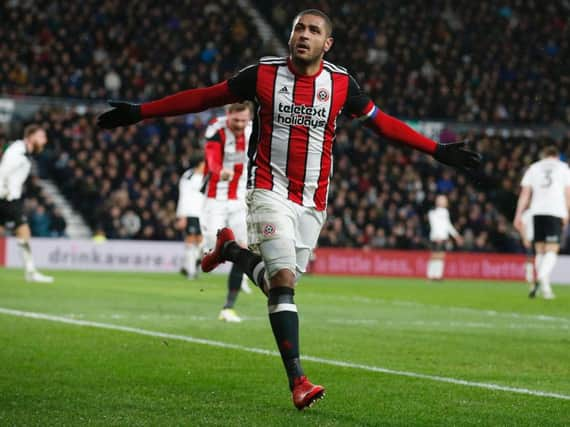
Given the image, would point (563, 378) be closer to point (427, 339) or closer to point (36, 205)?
point (427, 339)

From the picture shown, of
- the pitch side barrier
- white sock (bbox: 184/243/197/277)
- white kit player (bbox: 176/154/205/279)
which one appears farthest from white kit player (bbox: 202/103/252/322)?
the pitch side barrier

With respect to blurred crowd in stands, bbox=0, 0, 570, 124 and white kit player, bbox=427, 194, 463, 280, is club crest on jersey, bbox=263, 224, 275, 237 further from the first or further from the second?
blurred crowd in stands, bbox=0, 0, 570, 124

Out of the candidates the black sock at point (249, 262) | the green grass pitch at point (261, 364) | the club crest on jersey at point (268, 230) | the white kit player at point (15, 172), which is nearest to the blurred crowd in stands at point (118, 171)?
the white kit player at point (15, 172)

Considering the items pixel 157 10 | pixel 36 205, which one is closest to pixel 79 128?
pixel 36 205

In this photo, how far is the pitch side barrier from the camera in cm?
2647

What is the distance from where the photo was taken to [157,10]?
105ft

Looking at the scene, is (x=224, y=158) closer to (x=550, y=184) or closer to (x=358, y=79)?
(x=550, y=184)

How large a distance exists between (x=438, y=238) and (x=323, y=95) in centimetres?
2144

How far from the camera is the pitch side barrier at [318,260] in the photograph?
26.5 m

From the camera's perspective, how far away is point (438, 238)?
27750 mm

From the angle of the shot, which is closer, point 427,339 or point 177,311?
point 427,339

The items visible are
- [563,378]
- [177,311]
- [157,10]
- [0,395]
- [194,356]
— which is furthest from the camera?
[157,10]

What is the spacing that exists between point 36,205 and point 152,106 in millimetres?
20568

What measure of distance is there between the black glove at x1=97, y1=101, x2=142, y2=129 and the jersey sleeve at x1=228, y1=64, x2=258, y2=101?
0.60m
